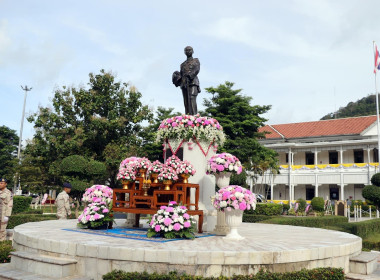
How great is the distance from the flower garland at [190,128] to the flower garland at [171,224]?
265 centimetres

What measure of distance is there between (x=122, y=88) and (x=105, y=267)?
22.6 meters

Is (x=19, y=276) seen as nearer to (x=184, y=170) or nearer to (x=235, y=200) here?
(x=184, y=170)

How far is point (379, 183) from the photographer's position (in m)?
19.4

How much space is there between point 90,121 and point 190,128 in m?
Answer: 18.6

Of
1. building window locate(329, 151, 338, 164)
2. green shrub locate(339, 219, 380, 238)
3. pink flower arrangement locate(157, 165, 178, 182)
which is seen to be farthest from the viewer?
building window locate(329, 151, 338, 164)

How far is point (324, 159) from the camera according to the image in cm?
4125

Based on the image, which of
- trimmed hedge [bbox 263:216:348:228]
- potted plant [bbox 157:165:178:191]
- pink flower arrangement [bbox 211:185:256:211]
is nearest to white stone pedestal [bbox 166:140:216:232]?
potted plant [bbox 157:165:178:191]

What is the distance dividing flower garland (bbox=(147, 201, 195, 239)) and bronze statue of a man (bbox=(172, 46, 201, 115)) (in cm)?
414

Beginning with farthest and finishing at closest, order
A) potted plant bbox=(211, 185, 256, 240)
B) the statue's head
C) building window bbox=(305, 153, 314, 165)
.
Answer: building window bbox=(305, 153, 314, 165) < the statue's head < potted plant bbox=(211, 185, 256, 240)

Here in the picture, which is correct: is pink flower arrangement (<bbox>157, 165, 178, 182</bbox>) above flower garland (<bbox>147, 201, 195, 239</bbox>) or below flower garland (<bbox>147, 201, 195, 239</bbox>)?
above

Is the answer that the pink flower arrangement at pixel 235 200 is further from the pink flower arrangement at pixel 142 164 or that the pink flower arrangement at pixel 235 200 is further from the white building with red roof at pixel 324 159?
the white building with red roof at pixel 324 159

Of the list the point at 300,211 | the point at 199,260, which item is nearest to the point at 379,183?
the point at 300,211

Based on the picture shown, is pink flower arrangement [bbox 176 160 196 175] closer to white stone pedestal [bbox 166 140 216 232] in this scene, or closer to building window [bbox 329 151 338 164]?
white stone pedestal [bbox 166 140 216 232]

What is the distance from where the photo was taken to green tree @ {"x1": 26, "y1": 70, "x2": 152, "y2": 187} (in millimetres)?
26375
